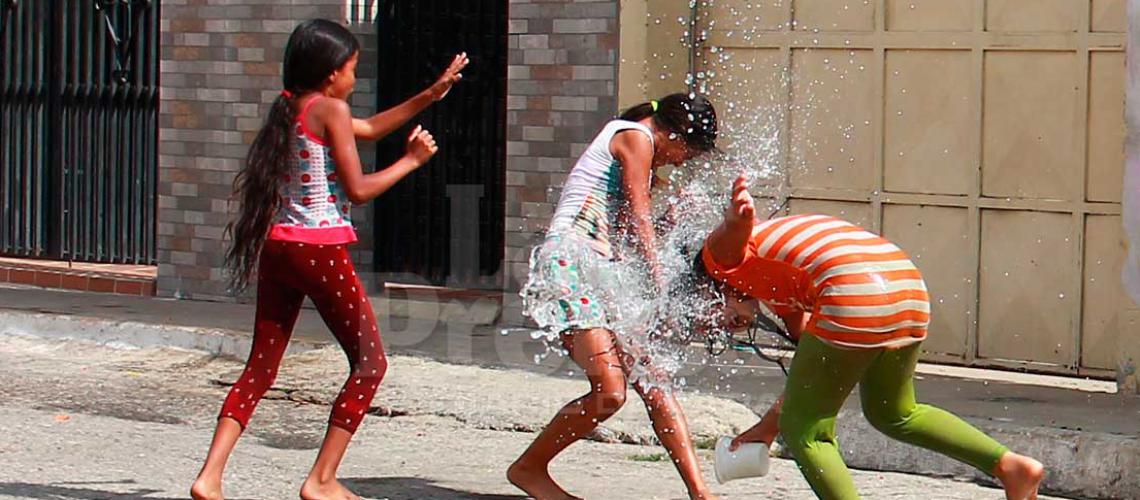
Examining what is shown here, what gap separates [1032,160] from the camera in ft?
30.1

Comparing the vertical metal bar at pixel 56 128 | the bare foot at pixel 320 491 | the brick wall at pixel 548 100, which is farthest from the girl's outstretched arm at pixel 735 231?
the vertical metal bar at pixel 56 128

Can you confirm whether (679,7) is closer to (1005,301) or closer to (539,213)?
(539,213)

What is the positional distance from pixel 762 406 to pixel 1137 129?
1.93 meters

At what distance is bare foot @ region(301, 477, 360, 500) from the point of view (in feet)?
21.0

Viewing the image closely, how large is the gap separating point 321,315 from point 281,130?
1.94 feet

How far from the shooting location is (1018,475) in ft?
19.2

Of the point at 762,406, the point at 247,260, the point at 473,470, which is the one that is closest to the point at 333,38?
the point at 247,260

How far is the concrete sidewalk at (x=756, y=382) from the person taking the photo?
720 centimetres

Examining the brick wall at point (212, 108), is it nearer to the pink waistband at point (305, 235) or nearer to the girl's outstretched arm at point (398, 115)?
the girl's outstretched arm at point (398, 115)

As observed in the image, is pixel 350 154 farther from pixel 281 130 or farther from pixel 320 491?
pixel 320 491

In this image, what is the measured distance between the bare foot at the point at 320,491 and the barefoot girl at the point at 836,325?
1.44 metres

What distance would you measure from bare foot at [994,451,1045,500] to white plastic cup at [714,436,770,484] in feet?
2.37

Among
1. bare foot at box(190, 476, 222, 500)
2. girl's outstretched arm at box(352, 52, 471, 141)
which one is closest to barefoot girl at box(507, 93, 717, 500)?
girl's outstretched arm at box(352, 52, 471, 141)

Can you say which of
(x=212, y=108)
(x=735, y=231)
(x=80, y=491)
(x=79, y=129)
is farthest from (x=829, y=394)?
(x=79, y=129)
